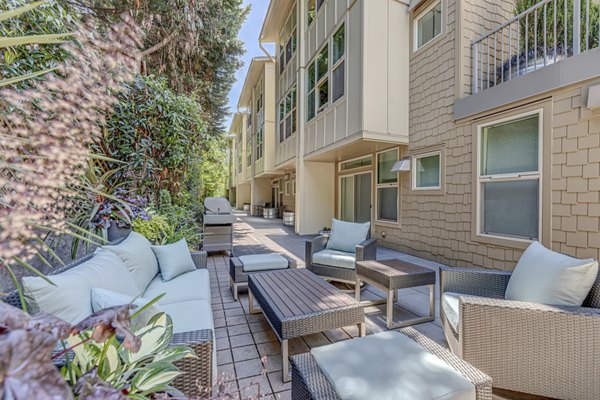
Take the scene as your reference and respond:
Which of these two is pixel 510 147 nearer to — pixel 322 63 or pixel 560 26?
pixel 560 26

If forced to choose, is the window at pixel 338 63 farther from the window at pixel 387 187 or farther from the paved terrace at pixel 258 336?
the paved terrace at pixel 258 336

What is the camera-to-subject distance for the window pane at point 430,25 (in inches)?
213

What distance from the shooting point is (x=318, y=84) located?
788cm

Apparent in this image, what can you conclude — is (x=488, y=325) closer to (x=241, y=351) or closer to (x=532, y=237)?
(x=241, y=351)

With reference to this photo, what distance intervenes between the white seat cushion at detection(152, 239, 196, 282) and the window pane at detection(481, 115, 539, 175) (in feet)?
15.4

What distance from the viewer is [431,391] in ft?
3.93

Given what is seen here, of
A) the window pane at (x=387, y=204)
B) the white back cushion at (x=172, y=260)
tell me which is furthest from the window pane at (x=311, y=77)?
the white back cushion at (x=172, y=260)

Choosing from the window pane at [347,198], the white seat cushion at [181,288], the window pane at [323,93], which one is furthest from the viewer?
the window pane at [347,198]

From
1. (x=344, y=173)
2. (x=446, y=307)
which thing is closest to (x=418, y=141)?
(x=344, y=173)

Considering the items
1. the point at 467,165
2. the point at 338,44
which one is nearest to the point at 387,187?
the point at 467,165

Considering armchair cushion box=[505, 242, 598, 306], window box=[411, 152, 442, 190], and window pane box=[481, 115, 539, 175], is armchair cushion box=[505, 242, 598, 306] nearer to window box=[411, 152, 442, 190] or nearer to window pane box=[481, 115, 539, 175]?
window pane box=[481, 115, 539, 175]

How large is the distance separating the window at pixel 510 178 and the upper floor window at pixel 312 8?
611 cm

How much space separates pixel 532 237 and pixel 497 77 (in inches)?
116

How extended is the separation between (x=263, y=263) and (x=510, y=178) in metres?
3.88
